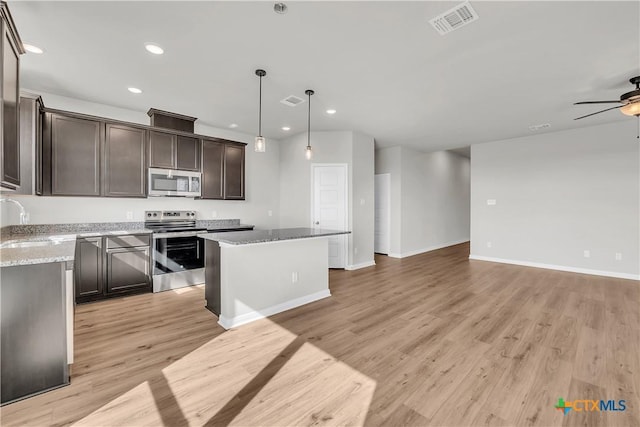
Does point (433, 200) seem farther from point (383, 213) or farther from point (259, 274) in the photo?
point (259, 274)

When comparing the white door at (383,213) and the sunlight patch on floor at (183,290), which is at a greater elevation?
the white door at (383,213)

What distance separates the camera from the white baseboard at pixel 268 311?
2.94 metres

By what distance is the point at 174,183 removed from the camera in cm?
454

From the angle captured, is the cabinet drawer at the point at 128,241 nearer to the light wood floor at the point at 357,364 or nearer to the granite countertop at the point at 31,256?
the light wood floor at the point at 357,364

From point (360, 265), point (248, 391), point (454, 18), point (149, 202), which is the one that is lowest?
point (248, 391)

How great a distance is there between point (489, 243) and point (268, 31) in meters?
6.54

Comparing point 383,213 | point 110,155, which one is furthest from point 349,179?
point 110,155

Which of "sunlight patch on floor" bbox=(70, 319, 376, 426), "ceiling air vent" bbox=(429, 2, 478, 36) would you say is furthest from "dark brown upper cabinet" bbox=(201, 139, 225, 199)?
"ceiling air vent" bbox=(429, 2, 478, 36)

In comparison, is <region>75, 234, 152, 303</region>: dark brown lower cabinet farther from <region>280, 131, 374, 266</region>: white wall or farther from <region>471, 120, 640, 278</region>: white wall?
<region>471, 120, 640, 278</region>: white wall

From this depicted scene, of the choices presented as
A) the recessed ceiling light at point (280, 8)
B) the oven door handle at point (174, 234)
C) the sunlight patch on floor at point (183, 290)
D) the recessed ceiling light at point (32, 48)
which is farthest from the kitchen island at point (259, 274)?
the recessed ceiling light at point (32, 48)

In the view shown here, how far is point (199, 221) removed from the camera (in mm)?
5121

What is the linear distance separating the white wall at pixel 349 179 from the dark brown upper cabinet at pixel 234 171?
1.11 m

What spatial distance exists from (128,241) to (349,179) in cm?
393

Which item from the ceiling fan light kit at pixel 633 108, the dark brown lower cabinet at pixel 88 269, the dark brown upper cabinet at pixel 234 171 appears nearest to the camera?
the ceiling fan light kit at pixel 633 108
